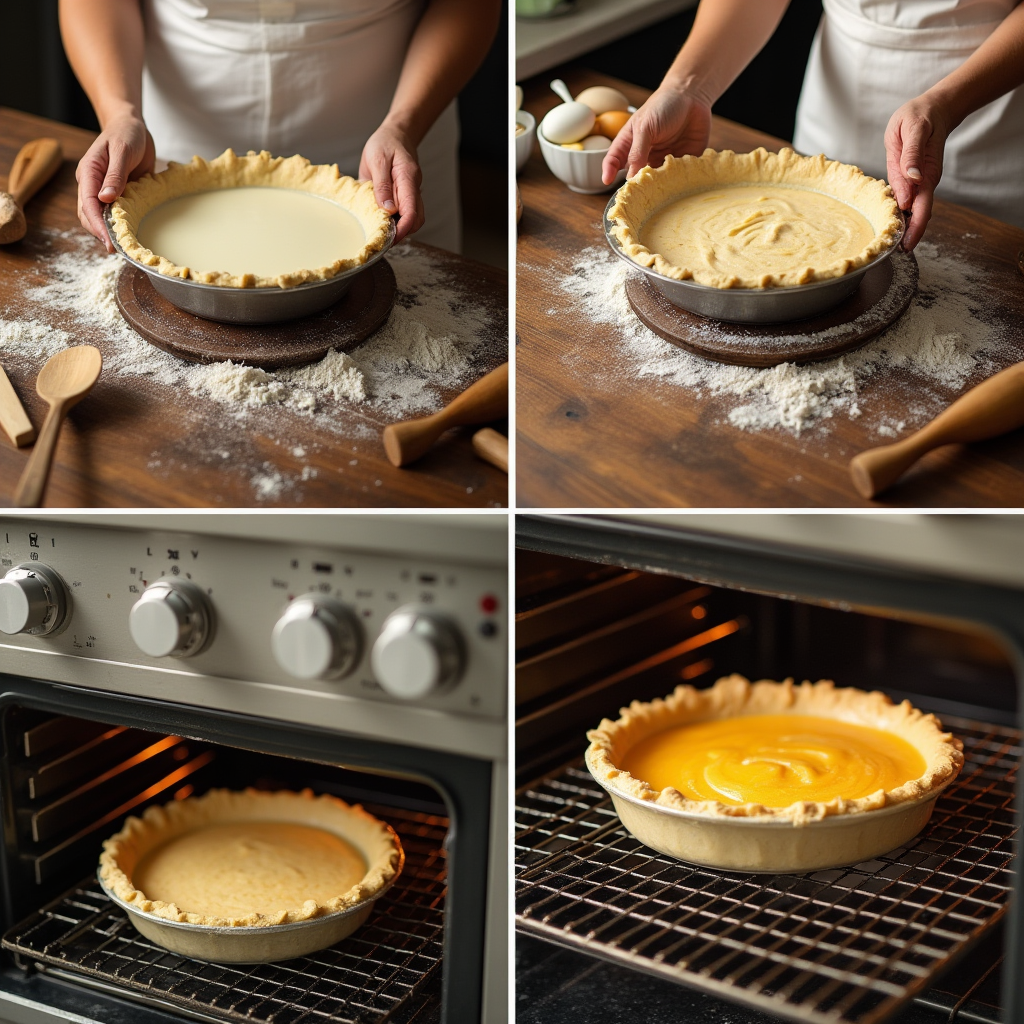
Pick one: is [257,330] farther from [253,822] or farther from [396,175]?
[253,822]

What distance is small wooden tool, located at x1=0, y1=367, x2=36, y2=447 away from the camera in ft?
3.54

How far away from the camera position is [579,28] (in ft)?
6.16

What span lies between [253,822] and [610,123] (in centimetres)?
113

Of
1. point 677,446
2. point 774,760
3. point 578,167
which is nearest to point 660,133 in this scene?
point 578,167

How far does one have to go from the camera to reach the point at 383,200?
1.35 m

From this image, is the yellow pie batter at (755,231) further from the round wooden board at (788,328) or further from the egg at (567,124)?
the egg at (567,124)

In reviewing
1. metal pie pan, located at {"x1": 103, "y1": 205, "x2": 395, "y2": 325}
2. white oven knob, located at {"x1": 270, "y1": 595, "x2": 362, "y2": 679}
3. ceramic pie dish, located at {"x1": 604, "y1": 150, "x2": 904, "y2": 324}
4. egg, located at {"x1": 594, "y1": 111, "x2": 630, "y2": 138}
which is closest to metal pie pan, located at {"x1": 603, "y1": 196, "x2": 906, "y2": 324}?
ceramic pie dish, located at {"x1": 604, "y1": 150, "x2": 904, "y2": 324}

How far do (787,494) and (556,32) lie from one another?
1215 millimetres

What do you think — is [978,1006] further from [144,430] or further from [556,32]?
[556,32]

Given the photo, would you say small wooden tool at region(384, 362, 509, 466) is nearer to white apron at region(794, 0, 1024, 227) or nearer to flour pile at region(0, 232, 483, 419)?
flour pile at region(0, 232, 483, 419)

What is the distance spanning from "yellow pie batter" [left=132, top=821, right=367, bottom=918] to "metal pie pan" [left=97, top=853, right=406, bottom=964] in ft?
0.15

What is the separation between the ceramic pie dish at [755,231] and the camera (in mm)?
1154

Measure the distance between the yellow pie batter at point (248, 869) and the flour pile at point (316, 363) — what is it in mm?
532

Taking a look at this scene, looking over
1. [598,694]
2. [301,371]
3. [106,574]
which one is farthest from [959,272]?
[106,574]
